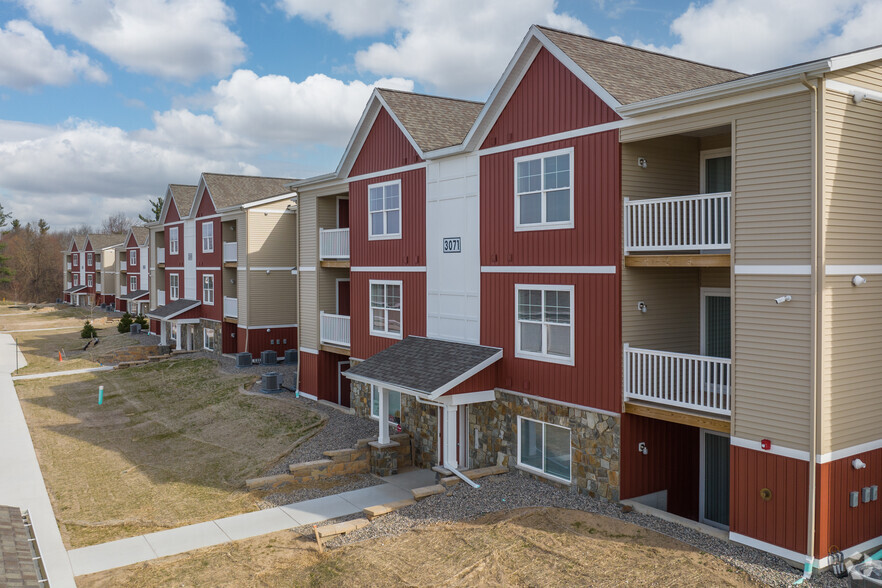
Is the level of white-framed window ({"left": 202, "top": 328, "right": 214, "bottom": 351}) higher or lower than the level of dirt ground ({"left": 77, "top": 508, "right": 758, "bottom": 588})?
higher

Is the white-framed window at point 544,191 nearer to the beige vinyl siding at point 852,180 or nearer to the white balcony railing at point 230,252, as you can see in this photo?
the beige vinyl siding at point 852,180

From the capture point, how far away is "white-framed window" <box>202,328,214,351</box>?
39938 mm

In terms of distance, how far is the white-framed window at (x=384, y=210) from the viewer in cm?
2122

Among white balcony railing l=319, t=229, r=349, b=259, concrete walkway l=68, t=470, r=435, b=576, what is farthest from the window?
white balcony railing l=319, t=229, r=349, b=259

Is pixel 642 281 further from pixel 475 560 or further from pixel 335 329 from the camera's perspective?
pixel 335 329

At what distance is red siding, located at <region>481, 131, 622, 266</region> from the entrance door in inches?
187

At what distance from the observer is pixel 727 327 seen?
15273mm

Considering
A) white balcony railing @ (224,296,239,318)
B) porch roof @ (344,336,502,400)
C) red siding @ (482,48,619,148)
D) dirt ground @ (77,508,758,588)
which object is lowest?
dirt ground @ (77,508,758,588)

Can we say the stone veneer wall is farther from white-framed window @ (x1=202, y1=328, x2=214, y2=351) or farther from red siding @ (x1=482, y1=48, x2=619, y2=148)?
white-framed window @ (x1=202, y1=328, x2=214, y2=351)

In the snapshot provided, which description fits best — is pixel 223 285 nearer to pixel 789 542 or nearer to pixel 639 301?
pixel 639 301

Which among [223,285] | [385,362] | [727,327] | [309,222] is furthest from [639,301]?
[223,285]

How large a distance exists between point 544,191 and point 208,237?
28.7 meters

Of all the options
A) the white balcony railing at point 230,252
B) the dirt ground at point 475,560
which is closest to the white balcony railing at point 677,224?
the dirt ground at point 475,560

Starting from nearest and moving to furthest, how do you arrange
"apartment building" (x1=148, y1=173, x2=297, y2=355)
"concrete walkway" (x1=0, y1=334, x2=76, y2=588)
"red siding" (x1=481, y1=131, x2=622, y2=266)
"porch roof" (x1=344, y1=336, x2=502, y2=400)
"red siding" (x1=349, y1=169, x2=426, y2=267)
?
"concrete walkway" (x1=0, y1=334, x2=76, y2=588)
"red siding" (x1=481, y1=131, x2=622, y2=266)
"porch roof" (x1=344, y1=336, x2=502, y2=400)
"red siding" (x1=349, y1=169, x2=426, y2=267)
"apartment building" (x1=148, y1=173, x2=297, y2=355)
